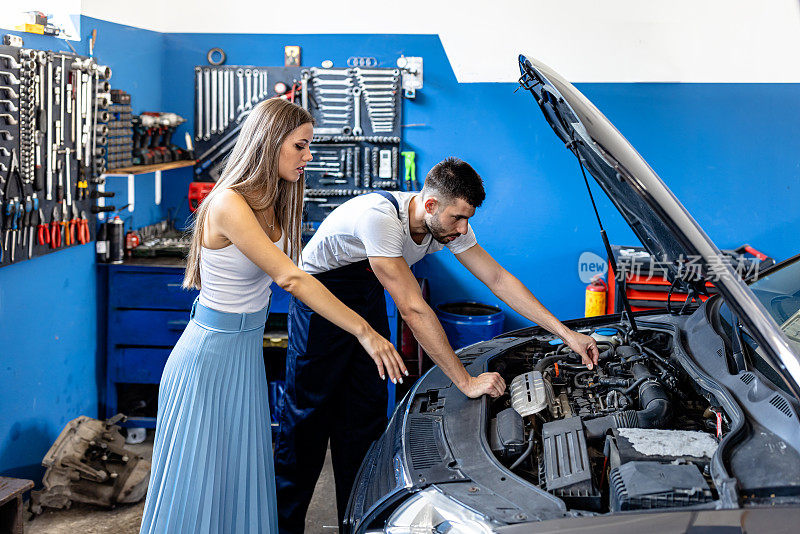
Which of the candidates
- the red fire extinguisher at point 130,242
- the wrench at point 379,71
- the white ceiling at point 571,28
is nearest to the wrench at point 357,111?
the wrench at point 379,71

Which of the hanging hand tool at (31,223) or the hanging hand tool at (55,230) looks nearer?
the hanging hand tool at (31,223)

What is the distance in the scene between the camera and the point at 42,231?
335cm

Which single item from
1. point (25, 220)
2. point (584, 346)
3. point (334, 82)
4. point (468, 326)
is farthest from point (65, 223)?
point (584, 346)

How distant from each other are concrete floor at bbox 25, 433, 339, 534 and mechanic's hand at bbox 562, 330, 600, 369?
138cm

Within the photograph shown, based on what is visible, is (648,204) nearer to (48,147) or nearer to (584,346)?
(584,346)

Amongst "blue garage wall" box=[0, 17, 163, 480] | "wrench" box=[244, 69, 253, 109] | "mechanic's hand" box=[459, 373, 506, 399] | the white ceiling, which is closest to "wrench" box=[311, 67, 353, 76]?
the white ceiling

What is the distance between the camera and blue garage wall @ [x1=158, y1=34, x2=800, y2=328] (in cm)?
463

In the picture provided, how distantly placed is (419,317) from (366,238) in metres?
0.31

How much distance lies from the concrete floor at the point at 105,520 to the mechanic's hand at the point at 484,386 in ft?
4.34

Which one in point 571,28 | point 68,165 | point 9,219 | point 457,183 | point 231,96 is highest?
point 571,28

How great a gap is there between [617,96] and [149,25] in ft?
9.26

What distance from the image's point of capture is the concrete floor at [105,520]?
320 centimetres

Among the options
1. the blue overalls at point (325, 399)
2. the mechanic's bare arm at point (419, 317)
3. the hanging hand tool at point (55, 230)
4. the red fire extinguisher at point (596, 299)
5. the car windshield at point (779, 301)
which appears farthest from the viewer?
the red fire extinguisher at point (596, 299)

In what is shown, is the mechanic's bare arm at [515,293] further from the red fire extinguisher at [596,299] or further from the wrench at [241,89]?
the wrench at [241,89]
